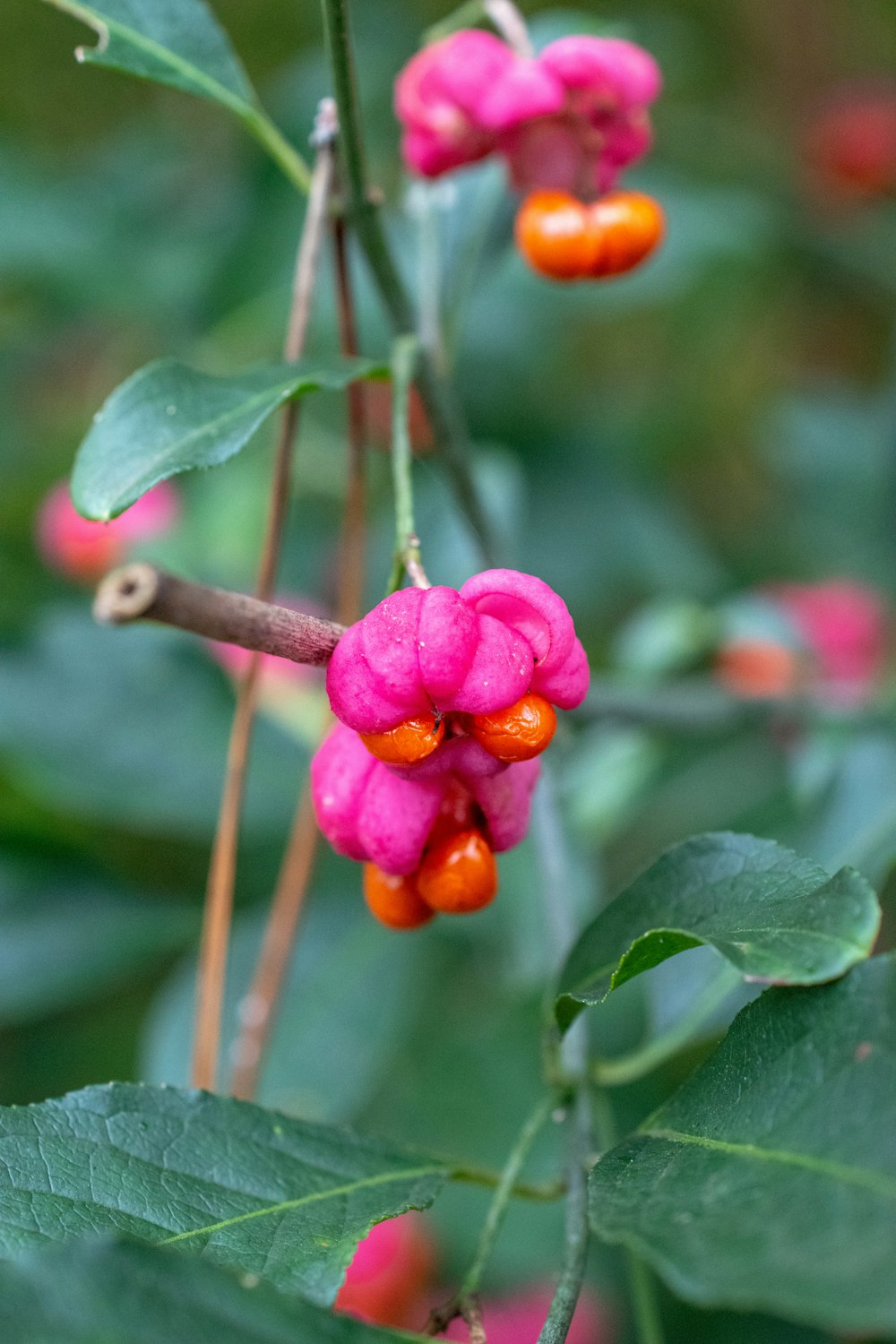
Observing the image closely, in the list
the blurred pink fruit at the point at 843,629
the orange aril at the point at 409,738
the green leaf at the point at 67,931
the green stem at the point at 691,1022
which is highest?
the blurred pink fruit at the point at 843,629

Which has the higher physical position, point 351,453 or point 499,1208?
point 351,453

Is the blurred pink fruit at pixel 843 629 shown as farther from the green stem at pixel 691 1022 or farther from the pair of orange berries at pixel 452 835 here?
the pair of orange berries at pixel 452 835

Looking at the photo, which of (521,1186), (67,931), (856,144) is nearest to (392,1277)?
(67,931)

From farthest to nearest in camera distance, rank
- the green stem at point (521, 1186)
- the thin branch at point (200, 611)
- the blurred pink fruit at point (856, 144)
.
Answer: the blurred pink fruit at point (856, 144) < the green stem at point (521, 1186) < the thin branch at point (200, 611)

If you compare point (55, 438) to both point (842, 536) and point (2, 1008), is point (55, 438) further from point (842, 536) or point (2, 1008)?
point (842, 536)

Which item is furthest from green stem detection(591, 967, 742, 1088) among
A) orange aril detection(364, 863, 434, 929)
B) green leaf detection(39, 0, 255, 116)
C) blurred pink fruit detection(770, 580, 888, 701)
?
blurred pink fruit detection(770, 580, 888, 701)

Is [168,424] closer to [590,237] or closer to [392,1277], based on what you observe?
[590,237]

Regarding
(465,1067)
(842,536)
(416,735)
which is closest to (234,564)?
(465,1067)

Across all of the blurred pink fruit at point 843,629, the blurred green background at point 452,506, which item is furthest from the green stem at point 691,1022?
the blurred pink fruit at point 843,629
